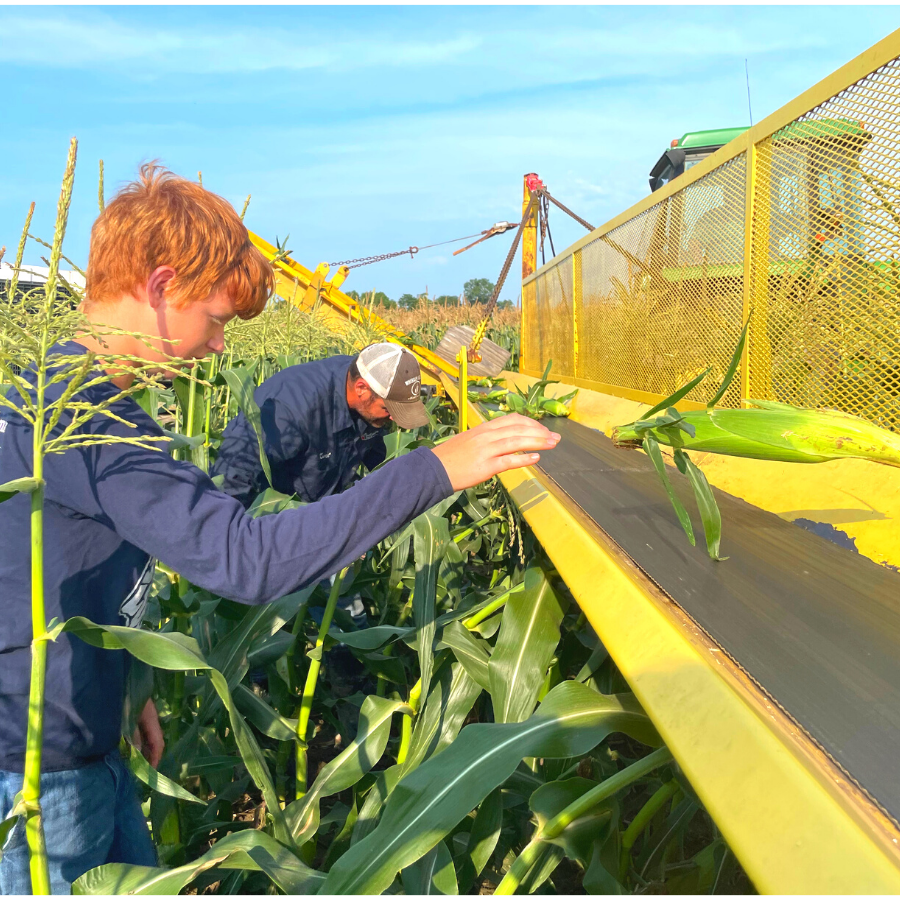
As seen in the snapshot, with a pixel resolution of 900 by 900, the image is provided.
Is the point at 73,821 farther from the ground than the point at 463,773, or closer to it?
closer to it

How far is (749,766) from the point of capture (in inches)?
26.0

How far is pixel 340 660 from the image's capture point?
3254 millimetres

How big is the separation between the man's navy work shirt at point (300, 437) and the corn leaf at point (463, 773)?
1.87 meters

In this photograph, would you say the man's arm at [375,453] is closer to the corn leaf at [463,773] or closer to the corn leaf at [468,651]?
the corn leaf at [468,651]

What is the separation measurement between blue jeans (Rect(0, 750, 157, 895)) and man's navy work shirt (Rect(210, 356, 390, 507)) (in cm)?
146

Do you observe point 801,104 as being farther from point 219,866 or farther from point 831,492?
point 219,866

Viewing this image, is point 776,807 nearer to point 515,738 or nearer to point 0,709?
point 515,738

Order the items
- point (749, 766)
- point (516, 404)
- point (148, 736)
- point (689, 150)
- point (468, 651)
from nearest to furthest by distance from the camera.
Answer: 1. point (749, 766)
2. point (148, 736)
3. point (468, 651)
4. point (516, 404)
5. point (689, 150)

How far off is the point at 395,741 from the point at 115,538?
1.55 metres

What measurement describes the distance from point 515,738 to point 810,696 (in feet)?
1.65

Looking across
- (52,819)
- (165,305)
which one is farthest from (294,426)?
(52,819)

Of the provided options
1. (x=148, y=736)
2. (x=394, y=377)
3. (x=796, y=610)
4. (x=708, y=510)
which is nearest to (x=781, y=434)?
(x=708, y=510)

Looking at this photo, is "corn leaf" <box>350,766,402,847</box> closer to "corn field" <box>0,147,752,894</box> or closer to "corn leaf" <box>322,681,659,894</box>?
"corn field" <box>0,147,752,894</box>

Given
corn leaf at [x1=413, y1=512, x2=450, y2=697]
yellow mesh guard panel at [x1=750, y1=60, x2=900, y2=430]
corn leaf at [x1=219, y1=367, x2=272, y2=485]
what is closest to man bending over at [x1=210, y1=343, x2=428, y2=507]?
corn leaf at [x1=219, y1=367, x2=272, y2=485]
